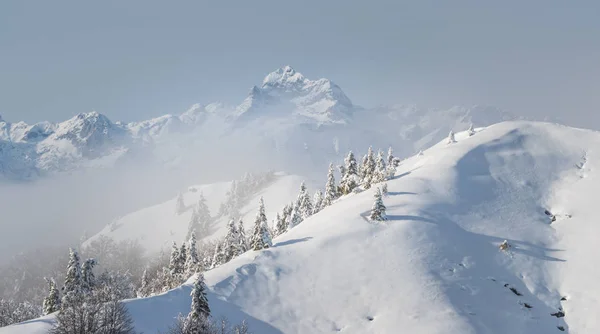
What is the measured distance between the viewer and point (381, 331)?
40.9 m

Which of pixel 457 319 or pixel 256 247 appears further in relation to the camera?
pixel 256 247

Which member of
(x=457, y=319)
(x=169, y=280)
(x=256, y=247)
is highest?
(x=256, y=247)

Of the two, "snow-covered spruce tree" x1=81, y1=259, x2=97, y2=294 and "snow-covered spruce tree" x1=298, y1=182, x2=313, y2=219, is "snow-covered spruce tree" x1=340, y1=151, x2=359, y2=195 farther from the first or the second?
"snow-covered spruce tree" x1=81, y1=259, x2=97, y2=294

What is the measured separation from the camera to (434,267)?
49.8 metres

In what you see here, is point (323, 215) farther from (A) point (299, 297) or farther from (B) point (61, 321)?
(B) point (61, 321)

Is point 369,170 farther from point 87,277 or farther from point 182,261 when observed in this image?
point 87,277

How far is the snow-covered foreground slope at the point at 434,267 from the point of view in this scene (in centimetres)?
4278

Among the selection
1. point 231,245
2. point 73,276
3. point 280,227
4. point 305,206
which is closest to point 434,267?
Answer: point 231,245

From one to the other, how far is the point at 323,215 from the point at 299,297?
965 inches

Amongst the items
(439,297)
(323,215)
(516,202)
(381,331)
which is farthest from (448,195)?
(381,331)

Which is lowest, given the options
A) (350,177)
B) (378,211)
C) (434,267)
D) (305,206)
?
(305,206)

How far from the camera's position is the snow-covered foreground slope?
4278cm

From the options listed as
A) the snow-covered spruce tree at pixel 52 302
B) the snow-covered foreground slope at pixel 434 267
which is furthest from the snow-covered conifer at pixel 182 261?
the snow-covered foreground slope at pixel 434 267

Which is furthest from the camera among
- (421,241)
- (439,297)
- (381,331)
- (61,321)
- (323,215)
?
(323,215)
